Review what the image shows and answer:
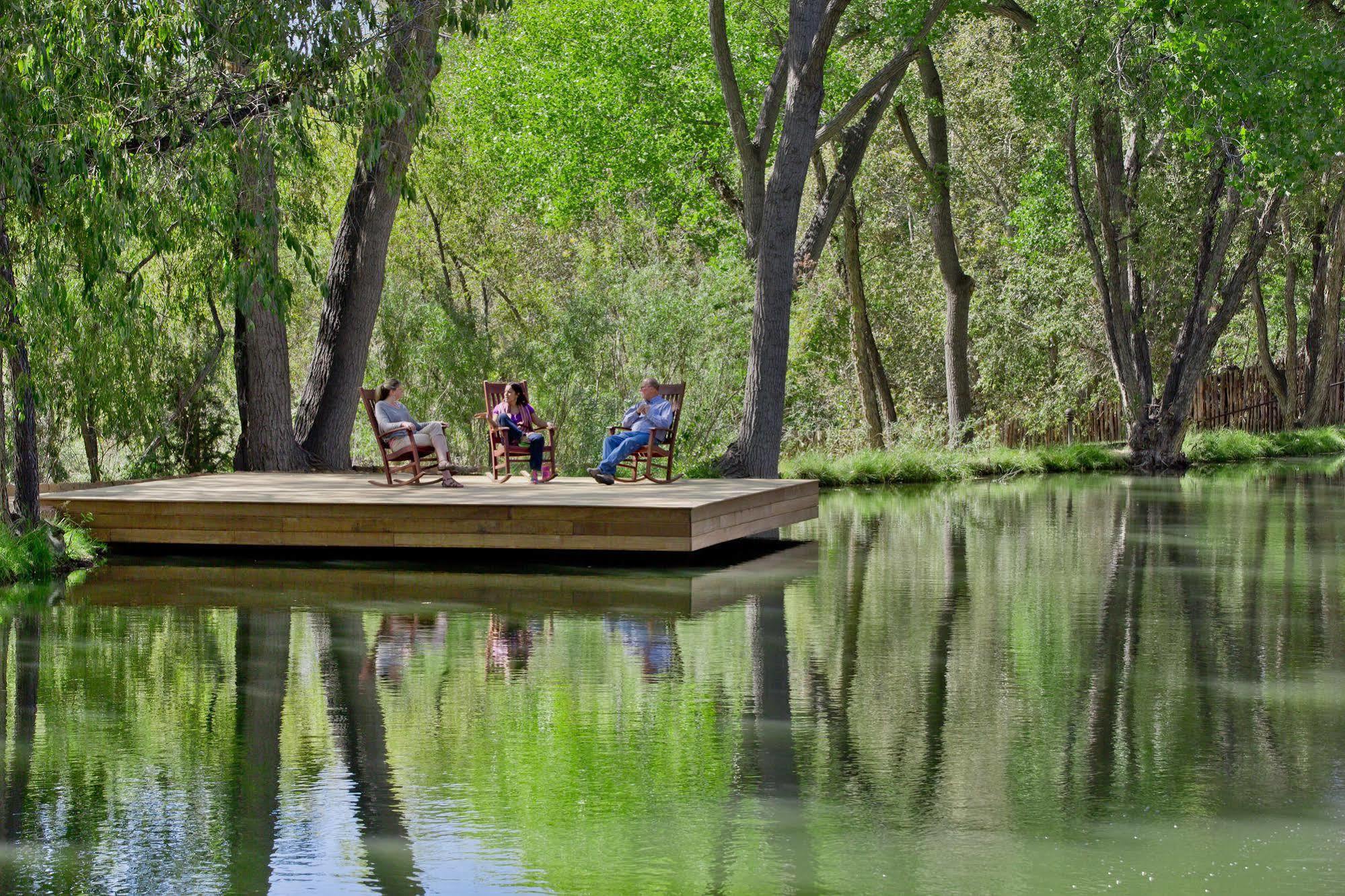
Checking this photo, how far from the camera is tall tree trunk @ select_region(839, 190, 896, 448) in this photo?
77.4ft

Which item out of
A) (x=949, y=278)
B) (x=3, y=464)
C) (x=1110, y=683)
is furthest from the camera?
(x=949, y=278)

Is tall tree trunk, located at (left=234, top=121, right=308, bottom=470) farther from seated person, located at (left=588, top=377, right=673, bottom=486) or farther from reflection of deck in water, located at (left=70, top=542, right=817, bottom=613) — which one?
reflection of deck in water, located at (left=70, top=542, right=817, bottom=613)

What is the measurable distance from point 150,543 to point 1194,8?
1031 centimetres

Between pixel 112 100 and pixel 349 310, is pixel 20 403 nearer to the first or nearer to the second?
pixel 112 100

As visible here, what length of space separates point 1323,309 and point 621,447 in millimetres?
19932

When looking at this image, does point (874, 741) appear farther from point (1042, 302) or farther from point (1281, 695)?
point (1042, 302)

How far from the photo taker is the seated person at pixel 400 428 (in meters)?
12.4

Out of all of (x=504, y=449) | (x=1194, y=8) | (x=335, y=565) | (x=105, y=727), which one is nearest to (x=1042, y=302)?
(x=1194, y=8)

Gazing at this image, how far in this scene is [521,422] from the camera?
13.0 m

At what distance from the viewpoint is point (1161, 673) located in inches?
269

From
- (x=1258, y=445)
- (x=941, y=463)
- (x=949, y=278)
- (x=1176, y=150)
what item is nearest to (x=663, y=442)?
(x=941, y=463)

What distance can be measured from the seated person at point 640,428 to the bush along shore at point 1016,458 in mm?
5257

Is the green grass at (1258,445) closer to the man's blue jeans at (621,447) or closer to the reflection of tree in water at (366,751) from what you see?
the man's blue jeans at (621,447)

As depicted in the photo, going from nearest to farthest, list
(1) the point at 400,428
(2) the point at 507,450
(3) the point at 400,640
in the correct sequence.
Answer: (3) the point at 400,640
(1) the point at 400,428
(2) the point at 507,450
